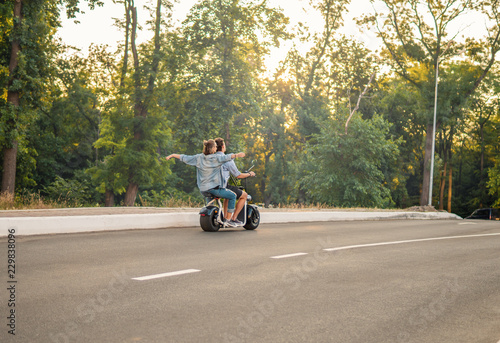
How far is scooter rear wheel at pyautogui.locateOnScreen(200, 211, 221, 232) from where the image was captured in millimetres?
12383

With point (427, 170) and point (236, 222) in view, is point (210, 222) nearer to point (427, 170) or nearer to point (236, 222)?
point (236, 222)

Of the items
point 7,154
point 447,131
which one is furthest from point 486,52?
point 7,154

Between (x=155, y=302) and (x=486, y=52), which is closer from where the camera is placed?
(x=155, y=302)

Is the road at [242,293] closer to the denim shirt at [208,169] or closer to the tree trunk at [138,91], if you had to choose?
the denim shirt at [208,169]

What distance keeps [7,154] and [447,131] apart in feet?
161

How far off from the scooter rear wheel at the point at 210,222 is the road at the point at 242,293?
2.30 meters

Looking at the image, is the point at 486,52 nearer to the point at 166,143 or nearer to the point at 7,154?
the point at 166,143

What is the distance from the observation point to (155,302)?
17.0 feet

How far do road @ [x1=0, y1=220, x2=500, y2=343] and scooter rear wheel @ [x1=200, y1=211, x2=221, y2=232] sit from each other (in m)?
2.30

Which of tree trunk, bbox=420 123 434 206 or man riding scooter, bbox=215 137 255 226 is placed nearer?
man riding scooter, bbox=215 137 255 226

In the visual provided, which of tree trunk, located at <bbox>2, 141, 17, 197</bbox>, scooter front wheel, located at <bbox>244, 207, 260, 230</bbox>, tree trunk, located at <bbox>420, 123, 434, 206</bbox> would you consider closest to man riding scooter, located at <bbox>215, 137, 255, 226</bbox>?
scooter front wheel, located at <bbox>244, 207, 260, 230</bbox>

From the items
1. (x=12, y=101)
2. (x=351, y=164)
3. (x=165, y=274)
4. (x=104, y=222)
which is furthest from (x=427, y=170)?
(x=165, y=274)

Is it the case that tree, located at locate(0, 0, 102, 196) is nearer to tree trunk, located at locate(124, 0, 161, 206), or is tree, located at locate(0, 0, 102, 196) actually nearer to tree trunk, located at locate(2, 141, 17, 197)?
tree trunk, located at locate(2, 141, 17, 197)

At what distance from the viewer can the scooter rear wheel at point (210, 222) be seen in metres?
12.4
